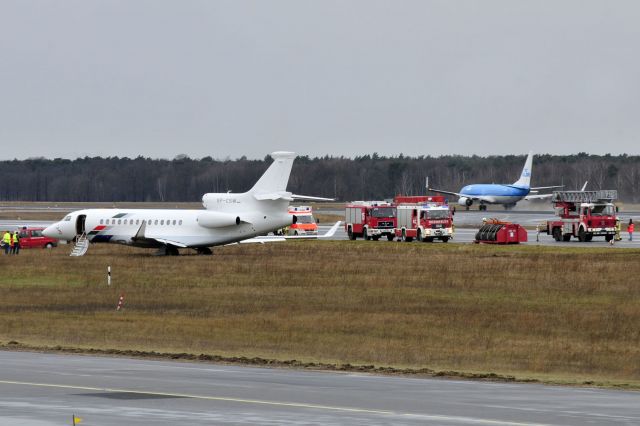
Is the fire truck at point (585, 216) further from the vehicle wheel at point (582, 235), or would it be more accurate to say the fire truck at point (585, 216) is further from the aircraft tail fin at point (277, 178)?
the aircraft tail fin at point (277, 178)

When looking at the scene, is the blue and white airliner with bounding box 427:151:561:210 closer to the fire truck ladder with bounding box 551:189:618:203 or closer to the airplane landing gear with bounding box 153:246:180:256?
the fire truck ladder with bounding box 551:189:618:203

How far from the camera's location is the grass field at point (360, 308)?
3300cm

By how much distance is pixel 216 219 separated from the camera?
74.1m

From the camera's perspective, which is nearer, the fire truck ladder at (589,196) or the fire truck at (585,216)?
the fire truck at (585,216)

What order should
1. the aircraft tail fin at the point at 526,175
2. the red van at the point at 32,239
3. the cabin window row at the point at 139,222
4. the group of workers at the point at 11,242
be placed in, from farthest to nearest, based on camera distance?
the aircraft tail fin at the point at 526,175, the red van at the point at 32,239, the group of workers at the point at 11,242, the cabin window row at the point at 139,222

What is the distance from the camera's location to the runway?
725 inches

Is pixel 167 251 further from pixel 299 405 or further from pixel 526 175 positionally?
pixel 526 175

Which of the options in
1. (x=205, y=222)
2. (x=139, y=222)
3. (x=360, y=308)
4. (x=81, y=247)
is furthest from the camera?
(x=81, y=247)

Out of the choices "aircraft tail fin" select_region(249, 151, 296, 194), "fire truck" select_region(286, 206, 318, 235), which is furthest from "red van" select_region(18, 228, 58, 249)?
"aircraft tail fin" select_region(249, 151, 296, 194)

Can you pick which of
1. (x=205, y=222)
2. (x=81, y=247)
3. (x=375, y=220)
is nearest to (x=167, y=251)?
(x=205, y=222)

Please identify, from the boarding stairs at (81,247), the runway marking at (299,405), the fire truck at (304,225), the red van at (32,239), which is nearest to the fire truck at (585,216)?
the fire truck at (304,225)

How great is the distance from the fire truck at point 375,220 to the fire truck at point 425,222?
1.56 meters

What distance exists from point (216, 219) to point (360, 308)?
29.8 meters

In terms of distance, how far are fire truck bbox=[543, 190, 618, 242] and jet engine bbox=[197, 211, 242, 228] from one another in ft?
98.9
